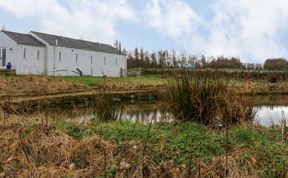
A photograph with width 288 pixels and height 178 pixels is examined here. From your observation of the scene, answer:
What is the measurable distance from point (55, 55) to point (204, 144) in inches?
1232

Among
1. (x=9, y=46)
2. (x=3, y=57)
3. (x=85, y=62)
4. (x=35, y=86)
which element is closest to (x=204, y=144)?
(x=35, y=86)

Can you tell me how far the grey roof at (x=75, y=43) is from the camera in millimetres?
35375

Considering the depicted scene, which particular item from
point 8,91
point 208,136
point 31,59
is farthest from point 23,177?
point 31,59

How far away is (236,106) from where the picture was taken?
705cm

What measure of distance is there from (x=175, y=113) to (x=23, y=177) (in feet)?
12.4

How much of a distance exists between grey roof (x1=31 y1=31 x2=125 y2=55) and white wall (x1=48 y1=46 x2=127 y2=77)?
0.45 meters

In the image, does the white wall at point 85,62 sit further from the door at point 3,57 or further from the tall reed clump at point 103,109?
the tall reed clump at point 103,109

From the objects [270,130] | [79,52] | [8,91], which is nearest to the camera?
[270,130]

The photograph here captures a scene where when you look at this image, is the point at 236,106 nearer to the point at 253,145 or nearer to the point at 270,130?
the point at 270,130

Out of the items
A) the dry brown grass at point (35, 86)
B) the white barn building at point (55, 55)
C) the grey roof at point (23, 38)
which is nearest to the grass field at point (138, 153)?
the dry brown grass at point (35, 86)

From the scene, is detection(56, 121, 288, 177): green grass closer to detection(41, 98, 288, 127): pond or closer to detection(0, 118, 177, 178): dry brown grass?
detection(0, 118, 177, 178): dry brown grass

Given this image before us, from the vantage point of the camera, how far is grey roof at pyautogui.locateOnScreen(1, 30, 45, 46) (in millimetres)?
31750

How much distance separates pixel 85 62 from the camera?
38969 millimetres

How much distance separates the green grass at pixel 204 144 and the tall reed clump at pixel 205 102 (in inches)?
28.4
